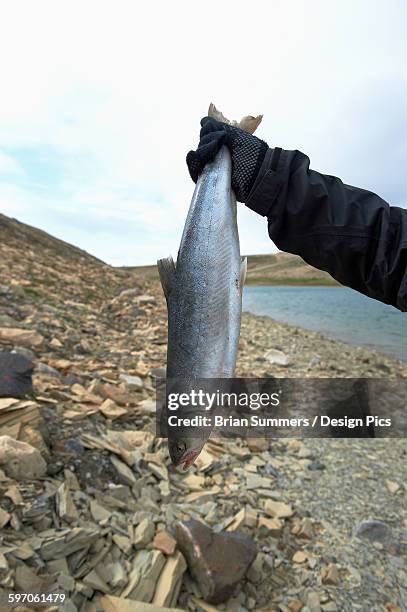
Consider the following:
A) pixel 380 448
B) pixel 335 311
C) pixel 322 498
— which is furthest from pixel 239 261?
pixel 335 311

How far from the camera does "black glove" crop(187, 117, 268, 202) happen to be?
2.53 meters

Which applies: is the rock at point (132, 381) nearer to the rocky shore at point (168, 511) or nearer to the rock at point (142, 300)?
the rocky shore at point (168, 511)

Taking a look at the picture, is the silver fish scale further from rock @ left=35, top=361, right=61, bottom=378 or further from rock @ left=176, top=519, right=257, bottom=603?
rock @ left=35, top=361, right=61, bottom=378

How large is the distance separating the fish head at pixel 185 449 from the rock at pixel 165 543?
1.50m

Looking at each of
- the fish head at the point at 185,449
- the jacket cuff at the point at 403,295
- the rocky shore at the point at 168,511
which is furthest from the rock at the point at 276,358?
the jacket cuff at the point at 403,295

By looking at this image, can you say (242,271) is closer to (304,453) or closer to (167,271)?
(167,271)

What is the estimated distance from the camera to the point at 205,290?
99.7 inches

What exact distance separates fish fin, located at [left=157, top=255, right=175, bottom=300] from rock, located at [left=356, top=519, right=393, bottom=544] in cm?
390

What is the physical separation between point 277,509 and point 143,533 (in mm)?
1727

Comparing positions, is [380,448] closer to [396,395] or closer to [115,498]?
[396,395]

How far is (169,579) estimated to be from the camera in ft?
11.5

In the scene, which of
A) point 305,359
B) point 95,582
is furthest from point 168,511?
point 305,359

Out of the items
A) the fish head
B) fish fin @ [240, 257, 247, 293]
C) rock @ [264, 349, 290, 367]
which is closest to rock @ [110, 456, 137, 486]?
the fish head

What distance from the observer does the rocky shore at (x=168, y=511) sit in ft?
11.1
